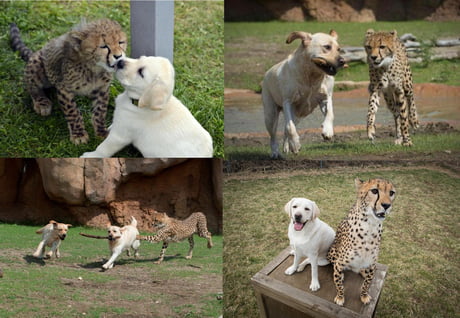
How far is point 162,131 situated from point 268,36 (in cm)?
149

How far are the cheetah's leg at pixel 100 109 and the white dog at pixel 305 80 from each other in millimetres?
1398

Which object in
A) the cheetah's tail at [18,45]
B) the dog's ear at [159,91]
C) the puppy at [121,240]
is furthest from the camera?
the cheetah's tail at [18,45]

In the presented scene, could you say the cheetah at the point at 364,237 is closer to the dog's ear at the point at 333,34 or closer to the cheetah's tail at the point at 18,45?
the dog's ear at the point at 333,34

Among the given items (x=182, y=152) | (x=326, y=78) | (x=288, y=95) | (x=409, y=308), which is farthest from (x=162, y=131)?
(x=409, y=308)

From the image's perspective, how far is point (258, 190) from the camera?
17.7 feet

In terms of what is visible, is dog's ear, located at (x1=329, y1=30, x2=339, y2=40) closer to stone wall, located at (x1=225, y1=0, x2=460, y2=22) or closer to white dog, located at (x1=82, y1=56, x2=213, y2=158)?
stone wall, located at (x1=225, y1=0, x2=460, y2=22)

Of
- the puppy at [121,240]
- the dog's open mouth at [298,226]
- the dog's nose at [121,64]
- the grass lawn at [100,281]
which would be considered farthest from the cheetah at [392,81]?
the puppy at [121,240]

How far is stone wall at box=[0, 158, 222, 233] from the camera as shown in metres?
5.03

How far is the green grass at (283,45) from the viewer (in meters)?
5.10

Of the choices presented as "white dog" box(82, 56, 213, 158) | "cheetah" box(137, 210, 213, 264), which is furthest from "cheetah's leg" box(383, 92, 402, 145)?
"cheetah" box(137, 210, 213, 264)

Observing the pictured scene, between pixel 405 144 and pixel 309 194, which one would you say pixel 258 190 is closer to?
pixel 309 194

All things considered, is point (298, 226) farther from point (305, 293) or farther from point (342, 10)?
point (342, 10)

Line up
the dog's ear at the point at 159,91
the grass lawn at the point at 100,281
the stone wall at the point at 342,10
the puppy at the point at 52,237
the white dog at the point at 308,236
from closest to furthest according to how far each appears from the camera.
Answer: the dog's ear at the point at 159,91 → the white dog at the point at 308,236 → the grass lawn at the point at 100,281 → the puppy at the point at 52,237 → the stone wall at the point at 342,10

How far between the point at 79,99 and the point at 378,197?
2.61 meters
